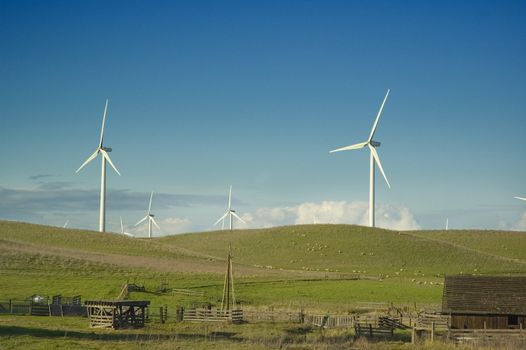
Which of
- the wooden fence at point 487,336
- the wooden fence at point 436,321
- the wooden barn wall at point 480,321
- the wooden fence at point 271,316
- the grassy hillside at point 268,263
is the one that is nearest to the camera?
the wooden fence at point 487,336

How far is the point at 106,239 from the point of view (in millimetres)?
132000

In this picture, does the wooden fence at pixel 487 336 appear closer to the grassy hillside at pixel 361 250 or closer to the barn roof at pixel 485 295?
the barn roof at pixel 485 295

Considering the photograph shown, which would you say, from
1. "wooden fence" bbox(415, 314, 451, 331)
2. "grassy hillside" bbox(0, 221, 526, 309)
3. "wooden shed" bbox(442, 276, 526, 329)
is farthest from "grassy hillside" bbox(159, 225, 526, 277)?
"wooden shed" bbox(442, 276, 526, 329)

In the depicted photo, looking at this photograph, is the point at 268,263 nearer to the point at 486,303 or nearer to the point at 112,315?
the point at 486,303

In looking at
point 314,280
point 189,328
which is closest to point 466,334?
point 189,328

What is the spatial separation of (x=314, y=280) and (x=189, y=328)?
1711 inches

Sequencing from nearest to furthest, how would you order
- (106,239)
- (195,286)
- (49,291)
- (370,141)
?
(49,291)
(195,286)
(370,141)
(106,239)

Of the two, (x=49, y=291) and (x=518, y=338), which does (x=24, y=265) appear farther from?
(x=518, y=338)

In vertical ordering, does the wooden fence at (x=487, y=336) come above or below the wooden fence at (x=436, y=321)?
below

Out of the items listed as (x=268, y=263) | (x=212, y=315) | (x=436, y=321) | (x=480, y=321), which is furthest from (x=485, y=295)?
(x=268, y=263)

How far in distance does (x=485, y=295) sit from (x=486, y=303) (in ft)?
2.47

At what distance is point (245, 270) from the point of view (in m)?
99.6

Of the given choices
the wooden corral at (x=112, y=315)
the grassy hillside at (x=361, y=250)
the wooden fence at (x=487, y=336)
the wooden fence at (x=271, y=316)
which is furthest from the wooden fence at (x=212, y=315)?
the grassy hillside at (x=361, y=250)

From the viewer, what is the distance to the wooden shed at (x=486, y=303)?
1800 inches
